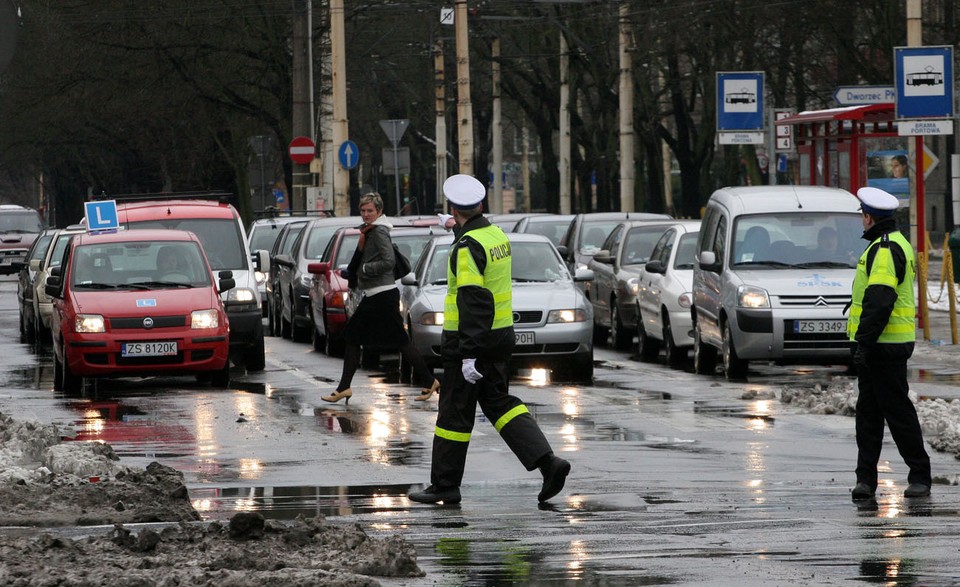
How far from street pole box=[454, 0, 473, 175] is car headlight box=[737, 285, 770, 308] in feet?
80.8

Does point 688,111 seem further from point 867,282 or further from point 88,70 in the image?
point 867,282

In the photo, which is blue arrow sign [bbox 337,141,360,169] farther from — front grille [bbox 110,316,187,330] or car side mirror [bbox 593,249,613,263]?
front grille [bbox 110,316,187,330]

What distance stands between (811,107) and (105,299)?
3525cm

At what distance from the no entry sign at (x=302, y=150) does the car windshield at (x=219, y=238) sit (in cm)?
1732

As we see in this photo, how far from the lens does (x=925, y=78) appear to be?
22938 millimetres

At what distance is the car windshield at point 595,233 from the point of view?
91.4 ft

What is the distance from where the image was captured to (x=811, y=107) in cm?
5097

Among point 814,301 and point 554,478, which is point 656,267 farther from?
point 554,478

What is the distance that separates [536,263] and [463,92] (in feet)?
79.1

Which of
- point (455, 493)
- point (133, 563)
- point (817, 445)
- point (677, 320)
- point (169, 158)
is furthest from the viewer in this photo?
point (169, 158)

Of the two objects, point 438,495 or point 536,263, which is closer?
point 438,495

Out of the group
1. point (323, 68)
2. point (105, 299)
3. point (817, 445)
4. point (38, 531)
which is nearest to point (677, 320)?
point (105, 299)

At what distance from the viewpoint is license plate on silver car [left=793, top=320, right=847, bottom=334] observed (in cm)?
1788

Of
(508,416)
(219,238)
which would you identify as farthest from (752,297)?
(508,416)
